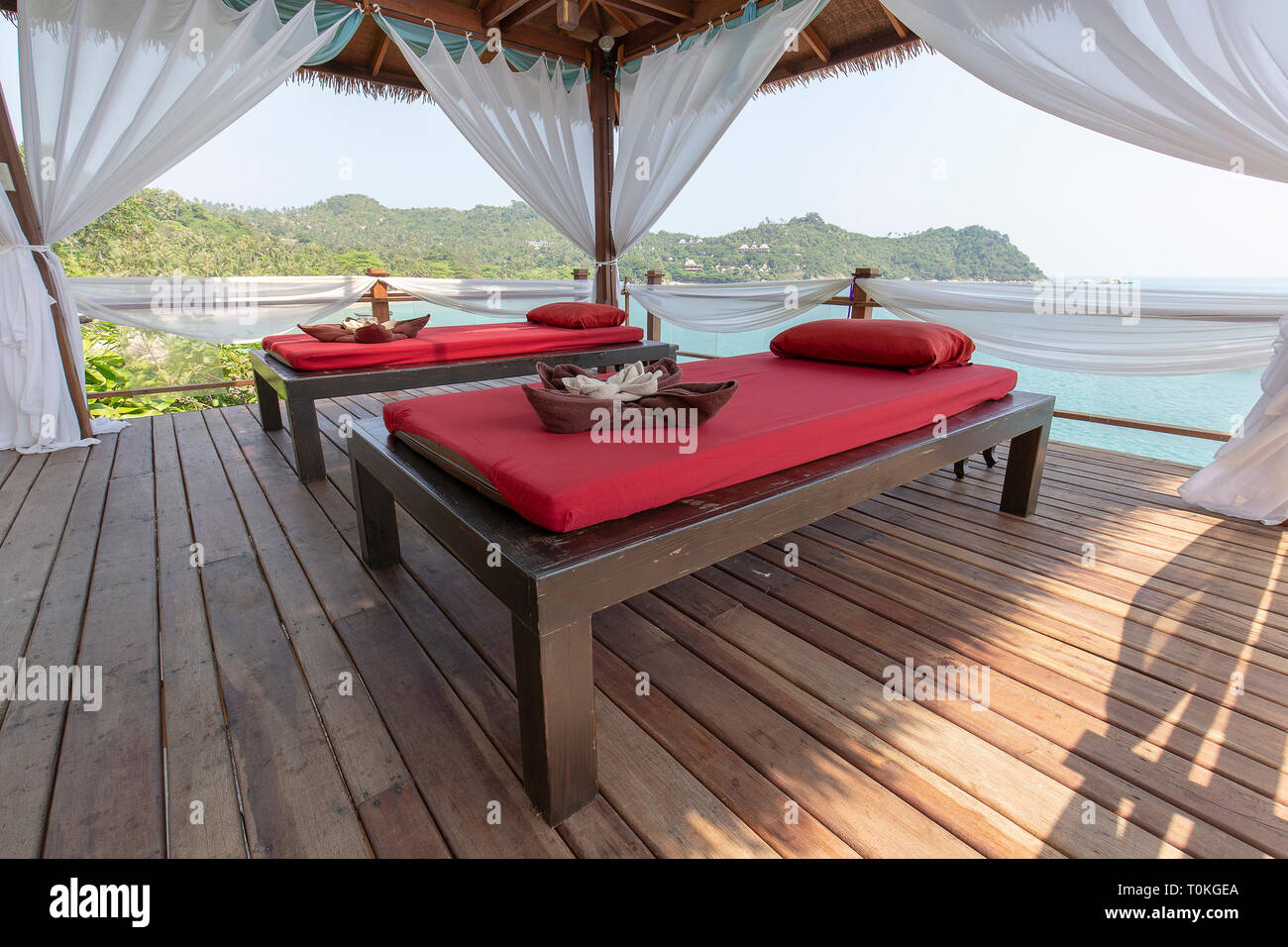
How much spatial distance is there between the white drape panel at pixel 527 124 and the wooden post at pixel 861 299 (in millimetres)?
2072

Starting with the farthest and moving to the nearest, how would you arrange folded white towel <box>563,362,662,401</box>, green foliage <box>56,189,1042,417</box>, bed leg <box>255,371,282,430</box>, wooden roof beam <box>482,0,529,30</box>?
green foliage <box>56,189,1042,417</box>
wooden roof beam <box>482,0,529,30</box>
bed leg <box>255,371,282,430</box>
folded white towel <box>563,362,662,401</box>

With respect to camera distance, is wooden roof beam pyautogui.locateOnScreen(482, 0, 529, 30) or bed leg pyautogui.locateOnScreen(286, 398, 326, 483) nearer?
bed leg pyautogui.locateOnScreen(286, 398, 326, 483)

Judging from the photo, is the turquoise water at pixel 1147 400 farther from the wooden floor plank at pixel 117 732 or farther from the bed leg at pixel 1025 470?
the wooden floor plank at pixel 117 732

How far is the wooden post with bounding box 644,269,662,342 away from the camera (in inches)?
190

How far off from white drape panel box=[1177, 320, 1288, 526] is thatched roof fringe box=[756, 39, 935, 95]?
2337 mm

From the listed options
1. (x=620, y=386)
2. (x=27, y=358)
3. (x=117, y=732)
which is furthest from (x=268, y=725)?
(x=27, y=358)

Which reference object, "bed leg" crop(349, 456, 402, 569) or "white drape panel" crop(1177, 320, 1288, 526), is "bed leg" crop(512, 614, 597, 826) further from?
"white drape panel" crop(1177, 320, 1288, 526)

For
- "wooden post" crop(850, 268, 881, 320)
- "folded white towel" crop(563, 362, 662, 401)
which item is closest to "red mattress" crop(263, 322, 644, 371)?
"wooden post" crop(850, 268, 881, 320)

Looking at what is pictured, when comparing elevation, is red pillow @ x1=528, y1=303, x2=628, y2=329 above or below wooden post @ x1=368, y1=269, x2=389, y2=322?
below

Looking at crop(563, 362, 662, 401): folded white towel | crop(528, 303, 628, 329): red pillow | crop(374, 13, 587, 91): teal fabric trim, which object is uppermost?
crop(374, 13, 587, 91): teal fabric trim

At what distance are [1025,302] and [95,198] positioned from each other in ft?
14.1
